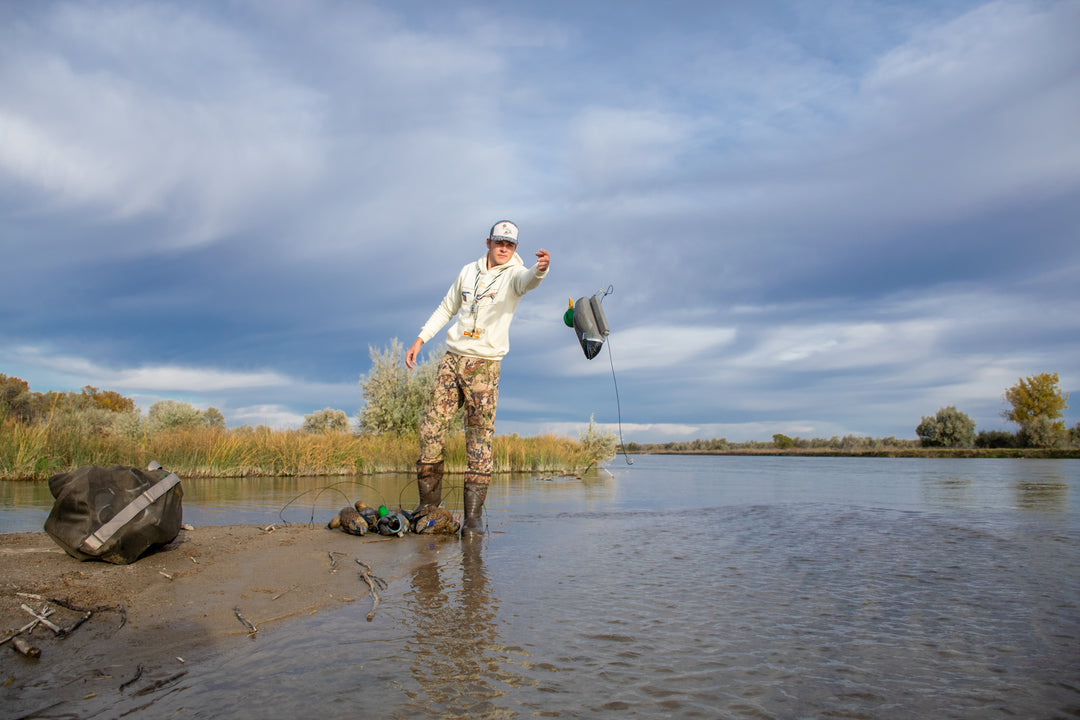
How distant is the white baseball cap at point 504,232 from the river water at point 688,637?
9.02 feet

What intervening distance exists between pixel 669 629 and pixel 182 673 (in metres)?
1.90

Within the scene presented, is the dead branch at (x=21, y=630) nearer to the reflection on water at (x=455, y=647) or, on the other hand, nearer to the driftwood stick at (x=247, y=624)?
the driftwood stick at (x=247, y=624)

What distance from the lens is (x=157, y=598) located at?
2975 millimetres

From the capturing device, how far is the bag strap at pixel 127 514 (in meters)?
3.28

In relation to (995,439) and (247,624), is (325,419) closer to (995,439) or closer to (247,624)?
(247,624)

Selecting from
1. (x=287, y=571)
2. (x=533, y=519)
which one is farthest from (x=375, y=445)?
(x=287, y=571)

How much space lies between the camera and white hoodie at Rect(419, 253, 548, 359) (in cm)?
575

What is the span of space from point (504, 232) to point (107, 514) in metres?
3.77

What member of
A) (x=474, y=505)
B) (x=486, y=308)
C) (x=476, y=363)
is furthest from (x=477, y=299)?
(x=474, y=505)

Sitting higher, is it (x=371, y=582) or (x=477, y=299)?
(x=477, y=299)

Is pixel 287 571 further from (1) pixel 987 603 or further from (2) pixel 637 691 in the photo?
(1) pixel 987 603

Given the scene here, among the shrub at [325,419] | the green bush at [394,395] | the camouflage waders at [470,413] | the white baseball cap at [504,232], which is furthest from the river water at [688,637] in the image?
the shrub at [325,419]

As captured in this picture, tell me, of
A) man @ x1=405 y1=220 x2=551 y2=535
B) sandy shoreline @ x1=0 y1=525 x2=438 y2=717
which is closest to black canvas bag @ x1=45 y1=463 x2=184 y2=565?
sandy shoreline @ x1=0 y1=525 x2=438 y2=717

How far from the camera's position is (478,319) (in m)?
5.77
